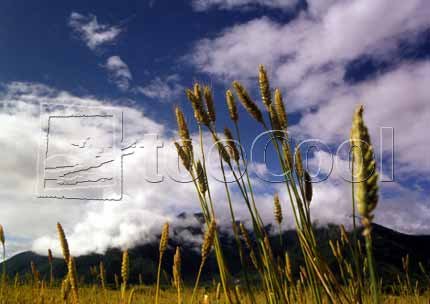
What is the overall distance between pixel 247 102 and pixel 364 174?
1229 mm

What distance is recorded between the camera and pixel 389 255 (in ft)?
573

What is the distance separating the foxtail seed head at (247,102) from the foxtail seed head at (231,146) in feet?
0.64

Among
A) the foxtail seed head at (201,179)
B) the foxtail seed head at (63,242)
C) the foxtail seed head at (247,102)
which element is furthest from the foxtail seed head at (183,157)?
the foxtail seed head at (63,242)

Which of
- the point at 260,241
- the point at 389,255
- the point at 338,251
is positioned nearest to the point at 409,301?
the point at 338,251

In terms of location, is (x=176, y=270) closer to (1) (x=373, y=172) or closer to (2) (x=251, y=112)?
(2) (x=251, y=112)

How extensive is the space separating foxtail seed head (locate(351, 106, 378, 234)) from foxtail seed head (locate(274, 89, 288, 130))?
3.30 feet

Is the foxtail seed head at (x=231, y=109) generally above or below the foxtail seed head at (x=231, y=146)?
above

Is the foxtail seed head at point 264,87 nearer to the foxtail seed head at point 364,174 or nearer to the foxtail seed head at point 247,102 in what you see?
the foxtail seed head at point 247,102

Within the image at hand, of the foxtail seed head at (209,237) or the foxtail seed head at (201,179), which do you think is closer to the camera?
the foxtail seed head at (209,237)

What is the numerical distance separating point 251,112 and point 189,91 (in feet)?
1.16

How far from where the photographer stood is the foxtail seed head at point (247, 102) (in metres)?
2.07

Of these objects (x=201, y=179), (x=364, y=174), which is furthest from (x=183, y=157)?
(x=364, y=174)

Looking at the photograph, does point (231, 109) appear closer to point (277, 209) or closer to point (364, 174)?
point (277, 209)

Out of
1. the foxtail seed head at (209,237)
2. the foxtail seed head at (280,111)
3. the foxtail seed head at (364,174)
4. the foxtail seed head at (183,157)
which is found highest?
the foxtail seed head at (280,111)
